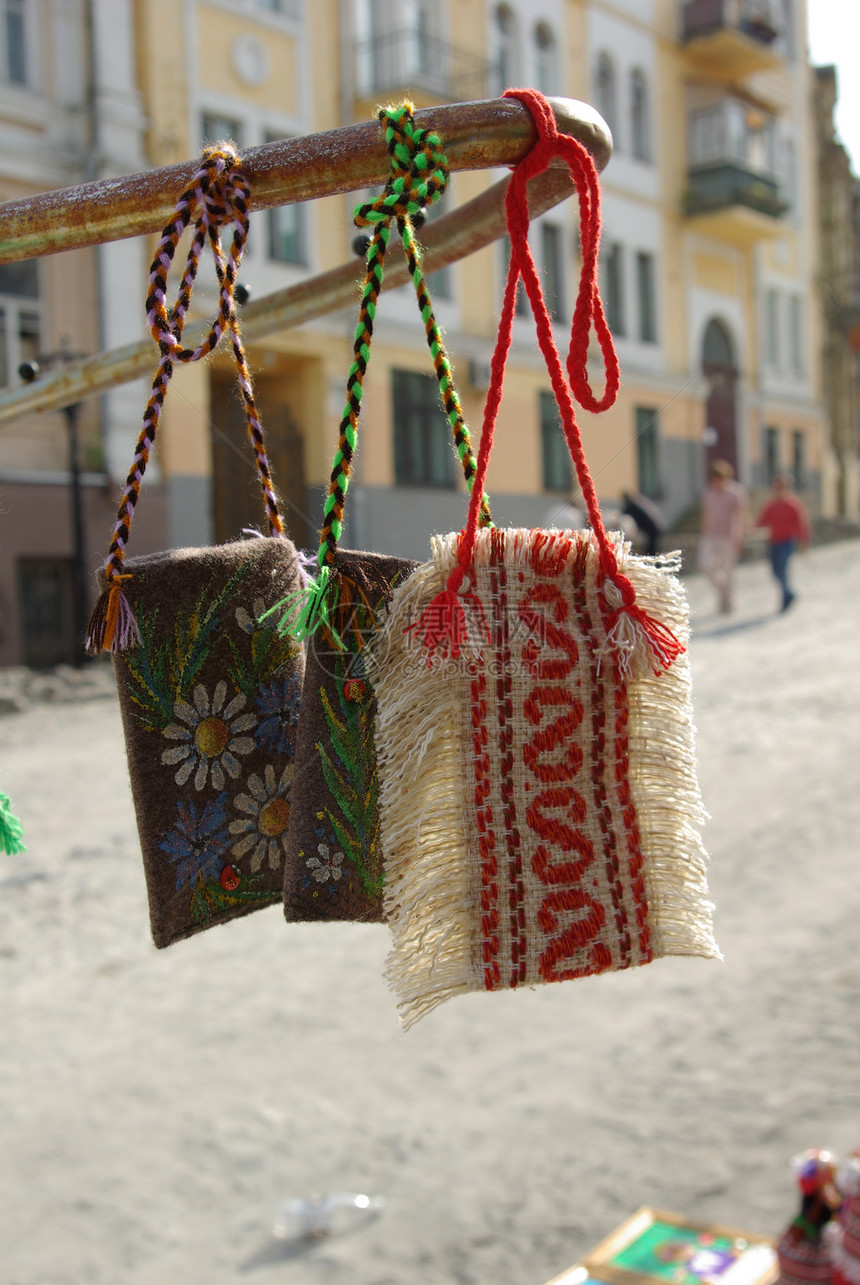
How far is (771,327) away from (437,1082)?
14183mm

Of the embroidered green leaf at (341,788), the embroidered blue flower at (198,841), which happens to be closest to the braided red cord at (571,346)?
the embroidered green leaf at (341,788)

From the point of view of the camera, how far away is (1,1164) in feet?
60.1

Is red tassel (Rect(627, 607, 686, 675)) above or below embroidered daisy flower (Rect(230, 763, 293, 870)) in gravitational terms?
above

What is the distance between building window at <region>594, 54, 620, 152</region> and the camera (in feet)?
18.2

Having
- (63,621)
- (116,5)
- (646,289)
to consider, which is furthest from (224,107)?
(63,621)

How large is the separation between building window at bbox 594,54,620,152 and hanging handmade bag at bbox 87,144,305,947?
5.00 meters

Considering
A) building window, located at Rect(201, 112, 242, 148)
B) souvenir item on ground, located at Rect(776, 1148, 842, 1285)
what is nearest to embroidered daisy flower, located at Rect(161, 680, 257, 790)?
souvenir item on ground, located at Rect(776, 1148, 842, 1285)

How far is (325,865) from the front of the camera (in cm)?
87

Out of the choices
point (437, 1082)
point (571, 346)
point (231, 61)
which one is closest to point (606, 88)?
point (231, 61)

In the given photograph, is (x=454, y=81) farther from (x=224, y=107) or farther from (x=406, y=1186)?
(x=406, y=1186)

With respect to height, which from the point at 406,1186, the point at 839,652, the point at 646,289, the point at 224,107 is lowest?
the point at 406,1186

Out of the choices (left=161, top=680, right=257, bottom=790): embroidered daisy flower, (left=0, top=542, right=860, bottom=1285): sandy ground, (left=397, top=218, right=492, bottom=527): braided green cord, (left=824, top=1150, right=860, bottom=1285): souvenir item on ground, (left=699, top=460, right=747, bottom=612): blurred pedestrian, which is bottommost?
(left=0, top=542, right=860, bottom=1285): sandy ground

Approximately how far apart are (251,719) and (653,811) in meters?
0.30

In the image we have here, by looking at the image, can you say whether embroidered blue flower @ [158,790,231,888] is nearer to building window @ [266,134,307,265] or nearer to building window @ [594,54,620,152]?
building window @ [594,54,620,152]
